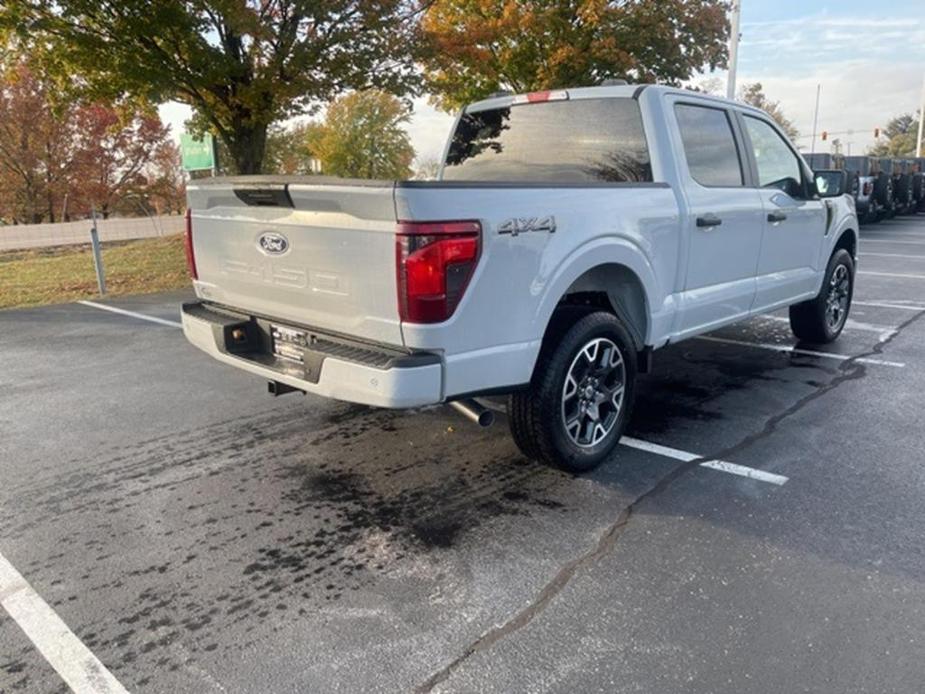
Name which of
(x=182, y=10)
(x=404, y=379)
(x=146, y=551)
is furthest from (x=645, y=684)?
(x=182, y=10)

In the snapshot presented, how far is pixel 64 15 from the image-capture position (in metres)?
9.80

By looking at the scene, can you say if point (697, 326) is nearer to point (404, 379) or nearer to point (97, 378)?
point (404, 379)

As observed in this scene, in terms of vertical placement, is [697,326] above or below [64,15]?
below

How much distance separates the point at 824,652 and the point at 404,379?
183 cm

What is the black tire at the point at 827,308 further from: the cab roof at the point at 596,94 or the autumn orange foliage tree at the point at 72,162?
the autumn orange foliage tree at the point at 72,162

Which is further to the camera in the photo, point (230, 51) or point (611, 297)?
point (230, 51)

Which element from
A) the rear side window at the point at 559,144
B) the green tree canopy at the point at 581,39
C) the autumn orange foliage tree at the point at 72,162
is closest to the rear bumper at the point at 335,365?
the rear side window at the point at 559,144

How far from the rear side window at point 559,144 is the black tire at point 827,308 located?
120 inches

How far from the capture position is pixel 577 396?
12.3 feet

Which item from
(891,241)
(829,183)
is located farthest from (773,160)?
(891,241)

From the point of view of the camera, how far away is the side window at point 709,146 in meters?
4.40

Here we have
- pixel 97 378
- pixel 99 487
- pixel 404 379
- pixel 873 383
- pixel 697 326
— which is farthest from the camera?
pixel 97 378

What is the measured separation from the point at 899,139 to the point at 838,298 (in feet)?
349

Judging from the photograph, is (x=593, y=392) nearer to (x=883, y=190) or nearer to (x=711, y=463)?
(x=711, y=463)
